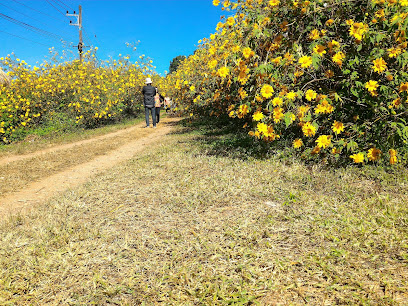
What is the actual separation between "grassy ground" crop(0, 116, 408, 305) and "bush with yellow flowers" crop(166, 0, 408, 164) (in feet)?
1.31

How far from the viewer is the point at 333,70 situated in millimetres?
3320

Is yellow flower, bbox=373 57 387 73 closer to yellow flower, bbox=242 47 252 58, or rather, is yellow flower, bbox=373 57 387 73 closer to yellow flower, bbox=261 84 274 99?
yellow flower, bbox=261 84 274 99

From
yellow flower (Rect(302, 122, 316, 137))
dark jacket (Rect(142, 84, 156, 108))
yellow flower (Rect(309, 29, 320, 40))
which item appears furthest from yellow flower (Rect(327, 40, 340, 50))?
dark jacket (Rect(142, 84, 156, 108))

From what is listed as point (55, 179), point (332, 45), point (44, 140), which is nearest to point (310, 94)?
point (332, 45)

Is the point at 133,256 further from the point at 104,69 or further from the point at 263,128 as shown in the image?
the point at 104,69

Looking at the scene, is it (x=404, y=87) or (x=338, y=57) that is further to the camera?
(x=338, y=57)

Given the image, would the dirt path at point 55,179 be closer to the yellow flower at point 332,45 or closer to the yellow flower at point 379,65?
the yellow flower at point 332,45

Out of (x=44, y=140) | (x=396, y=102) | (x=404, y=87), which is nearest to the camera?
(x=404, y=87)

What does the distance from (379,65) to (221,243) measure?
241 cm

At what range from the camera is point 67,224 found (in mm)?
2389

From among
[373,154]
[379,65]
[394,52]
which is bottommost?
[373,154]

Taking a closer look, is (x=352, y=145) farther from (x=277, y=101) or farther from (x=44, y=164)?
(x=44, y=164)

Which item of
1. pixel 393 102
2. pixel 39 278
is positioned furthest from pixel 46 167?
pixel 393 102

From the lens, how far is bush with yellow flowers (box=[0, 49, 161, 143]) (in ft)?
26.6
